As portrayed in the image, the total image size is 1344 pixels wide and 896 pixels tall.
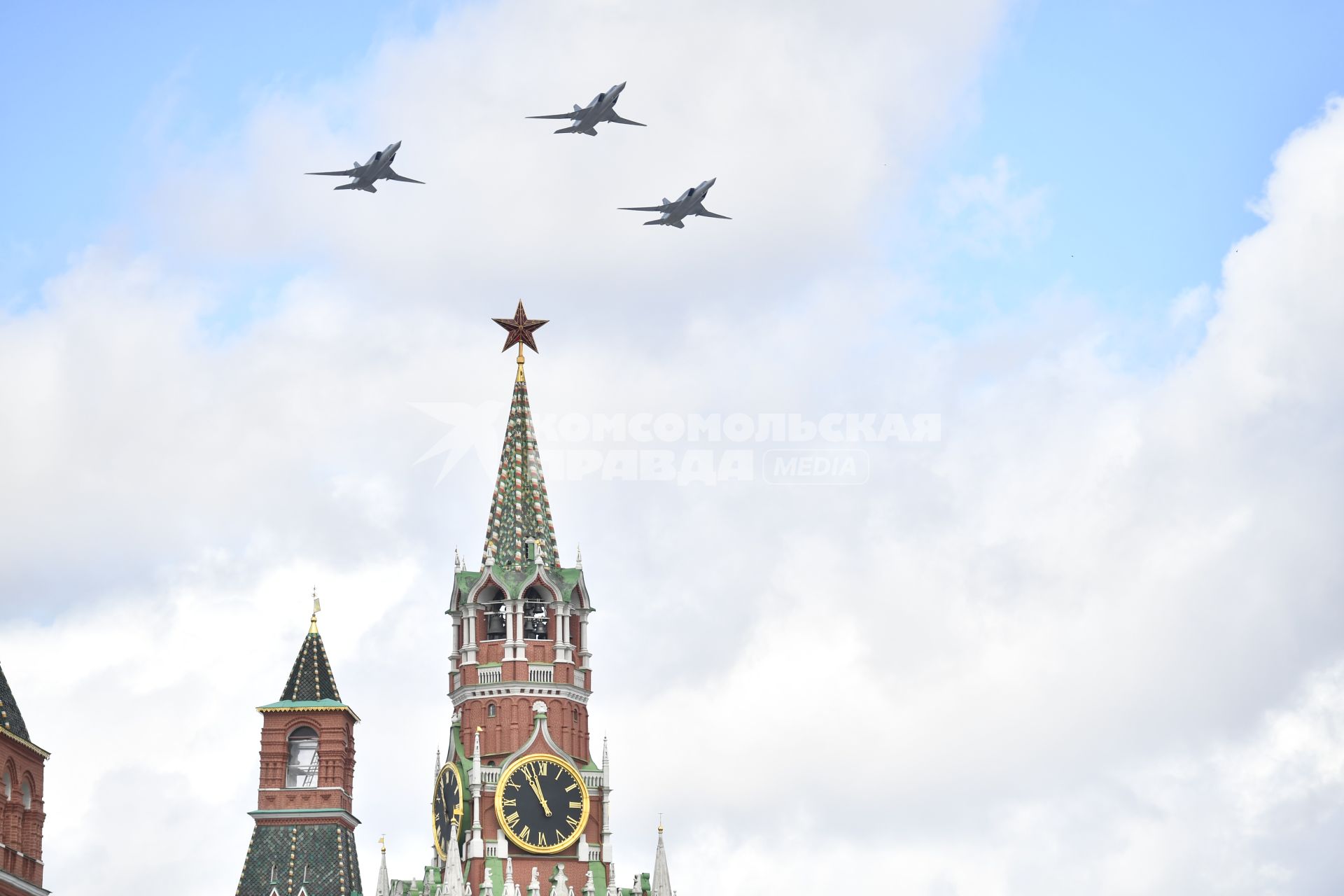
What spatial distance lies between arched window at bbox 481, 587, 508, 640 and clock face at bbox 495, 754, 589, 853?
9.41 metres

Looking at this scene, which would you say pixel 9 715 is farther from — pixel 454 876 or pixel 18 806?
pixel 454 876

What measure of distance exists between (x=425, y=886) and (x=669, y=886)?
1496 centimetres

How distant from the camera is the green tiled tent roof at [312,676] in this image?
638 ft

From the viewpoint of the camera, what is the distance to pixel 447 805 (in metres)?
192

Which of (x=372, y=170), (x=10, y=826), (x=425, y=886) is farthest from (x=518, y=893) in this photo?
(x=10, y=826)

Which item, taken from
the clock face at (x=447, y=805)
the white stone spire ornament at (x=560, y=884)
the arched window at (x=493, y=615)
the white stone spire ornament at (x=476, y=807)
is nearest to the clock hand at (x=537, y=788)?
the white stone spire ornament at (x=476, y=807)

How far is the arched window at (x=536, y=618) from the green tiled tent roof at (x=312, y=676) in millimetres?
12487

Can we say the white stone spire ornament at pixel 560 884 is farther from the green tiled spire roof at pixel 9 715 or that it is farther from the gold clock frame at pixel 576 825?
the green tiled spire roof at pixel 9 715

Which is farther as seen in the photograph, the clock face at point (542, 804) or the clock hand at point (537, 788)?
the clock hand at point (537, 788)

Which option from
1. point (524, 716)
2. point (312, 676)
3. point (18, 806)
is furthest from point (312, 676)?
point (18, 806)

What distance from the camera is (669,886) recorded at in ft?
625

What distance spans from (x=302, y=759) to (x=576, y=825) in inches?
688

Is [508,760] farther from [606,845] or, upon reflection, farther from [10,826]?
[10,826]

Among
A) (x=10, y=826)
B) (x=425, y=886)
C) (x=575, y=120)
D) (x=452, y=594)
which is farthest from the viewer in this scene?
(x=452, y=594)
